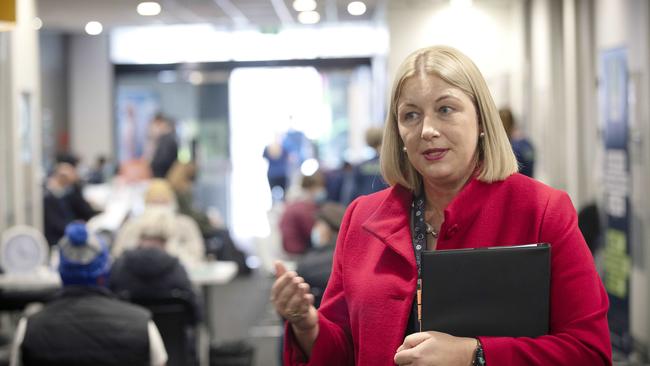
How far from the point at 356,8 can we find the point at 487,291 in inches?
515

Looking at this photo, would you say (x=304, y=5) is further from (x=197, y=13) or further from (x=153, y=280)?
(x=153, y=280)

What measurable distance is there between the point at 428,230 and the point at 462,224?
126mm

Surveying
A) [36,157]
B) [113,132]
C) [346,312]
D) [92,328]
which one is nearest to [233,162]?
[113,132]

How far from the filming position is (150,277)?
581cm

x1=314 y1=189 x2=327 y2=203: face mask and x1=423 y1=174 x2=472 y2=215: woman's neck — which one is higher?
x1=423 y1=174 x2=472 y2=215: woman's neck

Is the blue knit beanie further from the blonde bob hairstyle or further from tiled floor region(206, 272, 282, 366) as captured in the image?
tiled floor region(206, 272, 282, 366)

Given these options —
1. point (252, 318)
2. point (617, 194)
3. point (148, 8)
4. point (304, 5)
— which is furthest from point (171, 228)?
point (148, 8)

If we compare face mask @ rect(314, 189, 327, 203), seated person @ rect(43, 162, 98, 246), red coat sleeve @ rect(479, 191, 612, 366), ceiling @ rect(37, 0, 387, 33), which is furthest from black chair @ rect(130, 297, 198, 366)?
ceiling @ rect(37, 0, 387, 33)

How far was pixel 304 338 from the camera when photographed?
2.04m

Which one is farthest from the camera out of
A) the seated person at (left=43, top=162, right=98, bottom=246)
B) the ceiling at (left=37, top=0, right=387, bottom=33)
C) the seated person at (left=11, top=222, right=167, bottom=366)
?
the ceiling at (left=37, top=0, right=387, bottom=33)

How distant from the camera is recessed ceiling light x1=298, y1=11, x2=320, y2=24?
1517 cm

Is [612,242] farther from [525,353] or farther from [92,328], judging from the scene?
[525,353]

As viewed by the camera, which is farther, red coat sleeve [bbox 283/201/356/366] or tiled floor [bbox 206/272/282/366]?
tiled floor [bbox 206/272/282/366]

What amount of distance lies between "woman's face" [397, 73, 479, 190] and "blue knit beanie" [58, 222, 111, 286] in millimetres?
2315
